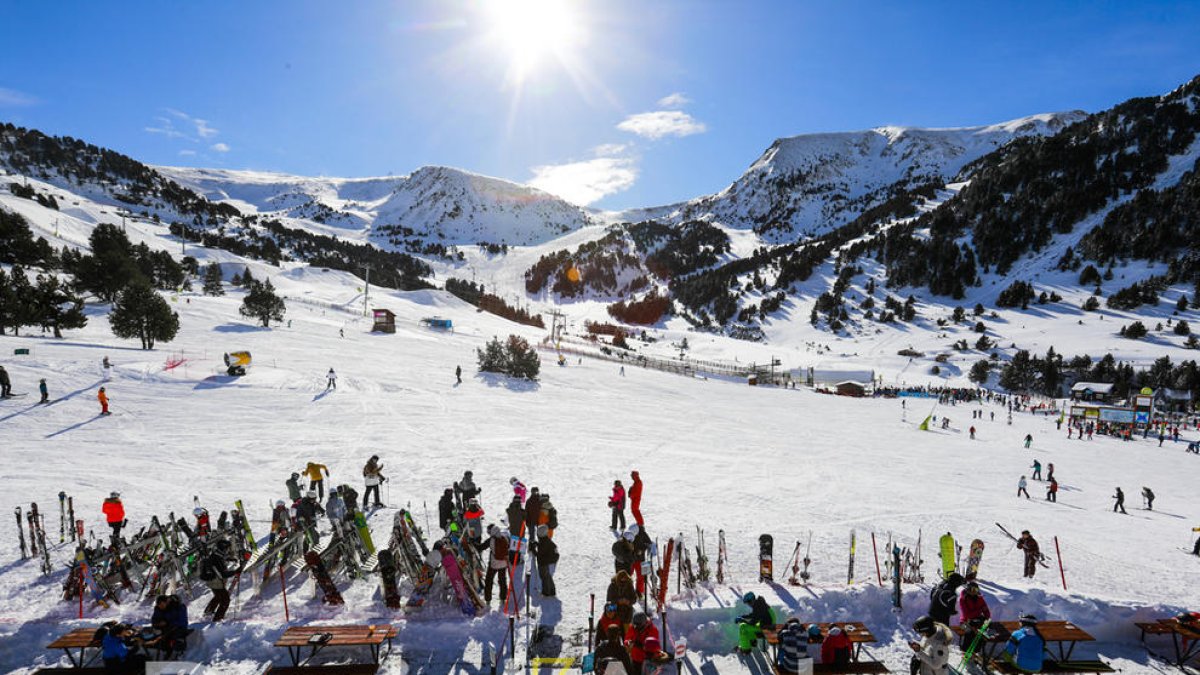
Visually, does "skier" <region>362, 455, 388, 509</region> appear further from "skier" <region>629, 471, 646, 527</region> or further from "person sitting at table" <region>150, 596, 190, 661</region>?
"skier" <region>629, 471, 646, 527</region>

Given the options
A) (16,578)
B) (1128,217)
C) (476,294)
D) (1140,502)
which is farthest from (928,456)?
(1128,217)

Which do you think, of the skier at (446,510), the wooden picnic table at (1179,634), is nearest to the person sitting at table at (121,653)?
Answer: the skier at (446,510)

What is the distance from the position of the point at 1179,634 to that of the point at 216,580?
15284mm

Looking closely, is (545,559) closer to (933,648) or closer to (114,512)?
(933,648)

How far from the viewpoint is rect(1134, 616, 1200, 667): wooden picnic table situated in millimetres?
7953

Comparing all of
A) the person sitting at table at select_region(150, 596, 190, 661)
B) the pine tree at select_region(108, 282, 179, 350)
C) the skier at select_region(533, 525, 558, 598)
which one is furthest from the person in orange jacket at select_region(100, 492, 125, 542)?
the pine tree at select_region(108, 282, 179, 350)

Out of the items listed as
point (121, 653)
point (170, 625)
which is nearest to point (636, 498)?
point (170, 625)

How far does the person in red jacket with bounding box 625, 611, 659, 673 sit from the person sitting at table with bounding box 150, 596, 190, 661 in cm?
623

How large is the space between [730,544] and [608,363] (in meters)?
42.0

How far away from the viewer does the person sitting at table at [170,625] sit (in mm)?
7074

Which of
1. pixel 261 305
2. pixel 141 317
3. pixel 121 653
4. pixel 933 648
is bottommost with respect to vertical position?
pixel 121 653

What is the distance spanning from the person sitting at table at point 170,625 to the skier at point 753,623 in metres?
7.96

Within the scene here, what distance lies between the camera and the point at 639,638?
6969 millimetres

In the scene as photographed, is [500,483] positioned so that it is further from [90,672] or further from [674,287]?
[674,287]
